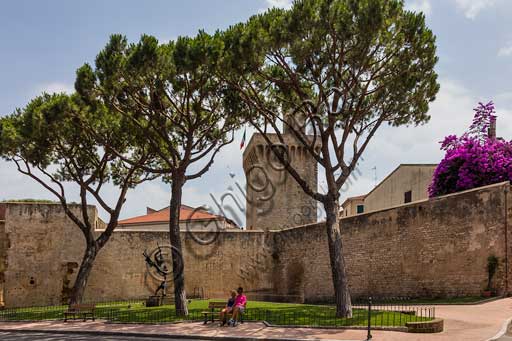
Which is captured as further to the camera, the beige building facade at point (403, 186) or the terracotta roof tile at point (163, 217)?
the terracotta roof tile at point (163, 217)

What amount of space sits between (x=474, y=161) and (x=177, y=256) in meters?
12.2

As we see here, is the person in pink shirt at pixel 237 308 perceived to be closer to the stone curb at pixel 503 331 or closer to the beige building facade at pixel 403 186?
the stone curb at pixel 503 331

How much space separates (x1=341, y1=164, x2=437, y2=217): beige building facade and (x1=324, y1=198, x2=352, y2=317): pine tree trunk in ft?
62.6

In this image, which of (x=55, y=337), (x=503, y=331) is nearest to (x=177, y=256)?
(x=55, y=337)

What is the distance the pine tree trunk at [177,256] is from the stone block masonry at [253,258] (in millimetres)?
7896

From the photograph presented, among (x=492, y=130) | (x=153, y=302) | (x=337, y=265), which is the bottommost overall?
(x=153, y=302)

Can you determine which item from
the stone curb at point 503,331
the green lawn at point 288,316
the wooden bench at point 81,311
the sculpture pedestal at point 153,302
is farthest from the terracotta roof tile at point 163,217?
the stone curb at point 503,331

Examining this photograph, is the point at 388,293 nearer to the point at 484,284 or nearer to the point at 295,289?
the point at 484,284

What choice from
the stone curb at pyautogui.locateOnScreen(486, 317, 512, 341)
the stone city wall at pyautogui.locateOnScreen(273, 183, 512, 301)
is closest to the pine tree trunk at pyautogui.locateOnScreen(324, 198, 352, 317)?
the stone curb at pyautogui.locateOnScreen(486, 317, 512, 341)

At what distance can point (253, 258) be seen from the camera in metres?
30.7

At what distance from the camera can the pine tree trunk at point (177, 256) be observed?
17.4 metres

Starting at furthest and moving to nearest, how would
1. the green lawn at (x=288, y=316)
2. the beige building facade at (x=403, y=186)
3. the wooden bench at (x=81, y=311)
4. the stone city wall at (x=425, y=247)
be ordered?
the beige building facade at (x=403, y=186) < the stone city wall at (x=425, y=247) < the wooden bench at (x=81, y=311) < the green lawn at (x=288, y=316)

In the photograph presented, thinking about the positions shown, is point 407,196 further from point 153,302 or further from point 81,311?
point 81,311

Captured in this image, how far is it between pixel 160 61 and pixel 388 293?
1196 cm
